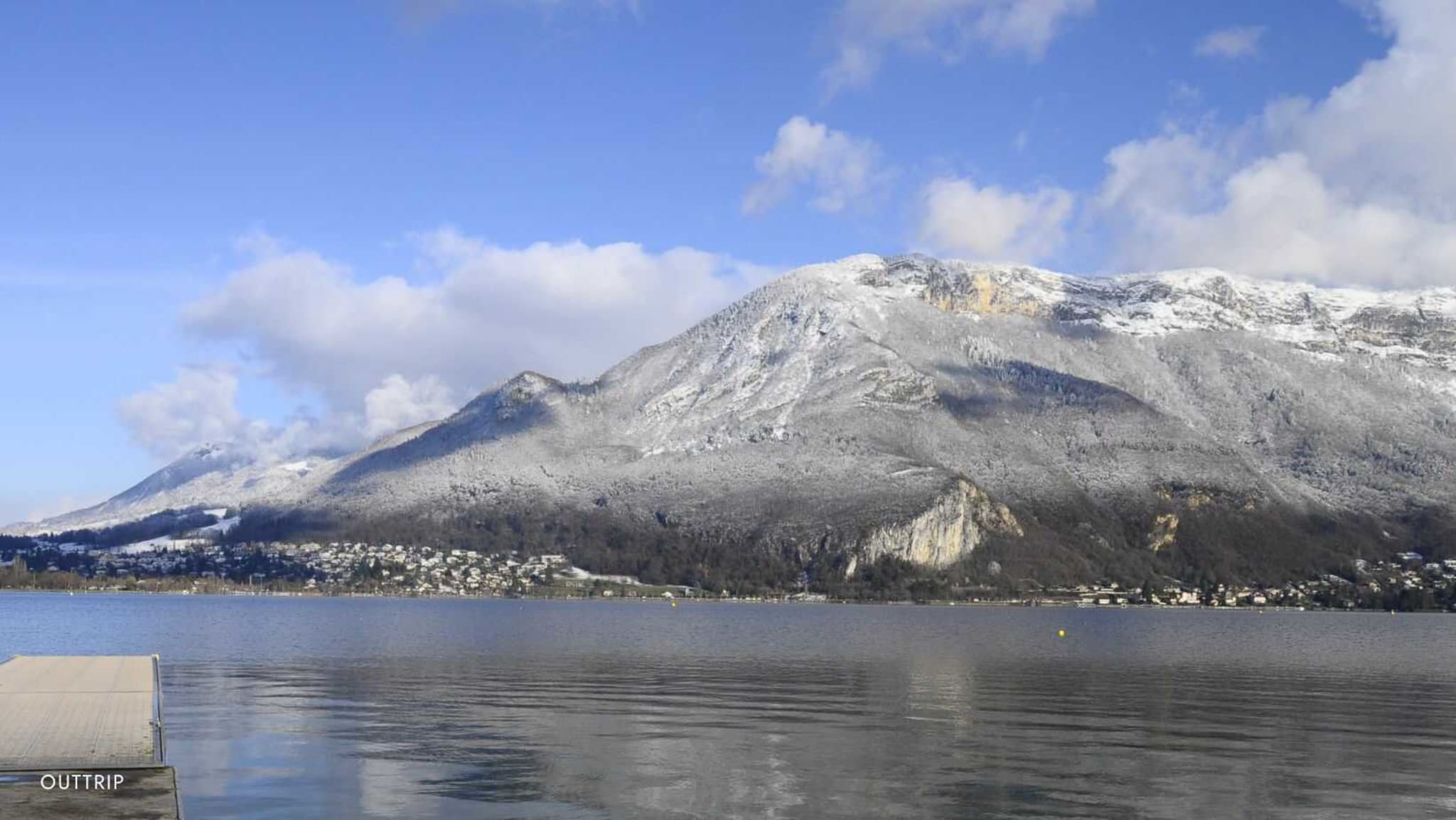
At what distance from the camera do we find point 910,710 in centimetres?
7794

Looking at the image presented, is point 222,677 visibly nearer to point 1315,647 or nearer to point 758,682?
point 758,682

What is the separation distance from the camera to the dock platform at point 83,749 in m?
42.1

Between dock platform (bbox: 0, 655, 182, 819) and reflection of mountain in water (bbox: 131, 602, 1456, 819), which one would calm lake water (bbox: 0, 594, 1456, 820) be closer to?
reflection of mountain in water (bbox: 131, 602, 1456, 819)

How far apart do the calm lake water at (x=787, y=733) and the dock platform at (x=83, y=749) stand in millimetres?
1706

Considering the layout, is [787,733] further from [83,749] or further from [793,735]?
[83,749]

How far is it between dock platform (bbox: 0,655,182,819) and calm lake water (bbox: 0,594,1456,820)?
5.60 ft

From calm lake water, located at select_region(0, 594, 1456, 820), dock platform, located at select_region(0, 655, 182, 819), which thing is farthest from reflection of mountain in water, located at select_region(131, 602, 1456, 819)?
dock platform, located at select_region(0, 655, 182, 819)

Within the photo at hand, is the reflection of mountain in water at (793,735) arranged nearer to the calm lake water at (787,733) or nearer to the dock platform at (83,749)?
the calm lake water at (787,733)

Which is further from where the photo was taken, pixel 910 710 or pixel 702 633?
pixel 702 633

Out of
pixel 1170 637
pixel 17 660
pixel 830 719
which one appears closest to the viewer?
pixel 830 719

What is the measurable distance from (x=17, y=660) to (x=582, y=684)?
1324 inches

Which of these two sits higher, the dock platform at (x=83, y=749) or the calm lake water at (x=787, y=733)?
the dock platform at (x=83, y=749)

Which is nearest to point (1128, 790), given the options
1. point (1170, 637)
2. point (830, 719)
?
point (830, 719)

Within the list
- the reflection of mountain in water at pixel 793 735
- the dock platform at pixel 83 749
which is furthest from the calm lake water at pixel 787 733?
the dock platform at pixel 83 749
